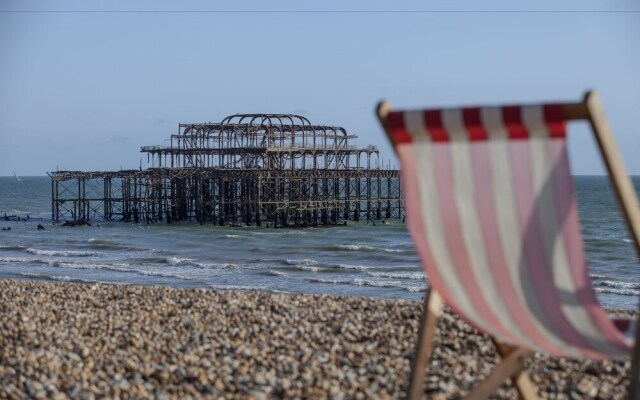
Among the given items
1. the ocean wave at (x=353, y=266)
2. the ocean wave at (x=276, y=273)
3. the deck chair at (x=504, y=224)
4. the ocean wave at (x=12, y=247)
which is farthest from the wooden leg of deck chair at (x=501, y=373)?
the ocean wave at (x=12, y=247)

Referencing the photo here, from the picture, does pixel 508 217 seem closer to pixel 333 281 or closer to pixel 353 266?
pixel 333 281

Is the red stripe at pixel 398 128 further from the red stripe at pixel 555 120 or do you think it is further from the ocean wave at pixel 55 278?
the ocean wave at pixel 55 278

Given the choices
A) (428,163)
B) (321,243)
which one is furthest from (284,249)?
(428,163)

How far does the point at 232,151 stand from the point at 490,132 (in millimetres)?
26121

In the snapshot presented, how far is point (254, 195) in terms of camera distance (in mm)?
28281

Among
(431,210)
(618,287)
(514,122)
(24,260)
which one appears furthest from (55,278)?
(514,122)

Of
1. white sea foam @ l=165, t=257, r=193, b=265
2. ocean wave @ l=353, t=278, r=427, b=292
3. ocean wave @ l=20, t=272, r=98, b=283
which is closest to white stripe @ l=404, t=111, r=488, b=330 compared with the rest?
→ ocean wave @ l=353, t=278, r=427, b=292

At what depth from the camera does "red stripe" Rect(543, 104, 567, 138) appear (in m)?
2.40

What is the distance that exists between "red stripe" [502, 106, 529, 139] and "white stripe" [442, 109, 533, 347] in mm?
111

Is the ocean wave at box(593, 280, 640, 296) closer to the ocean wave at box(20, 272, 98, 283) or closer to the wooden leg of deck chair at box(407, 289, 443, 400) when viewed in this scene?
the ocean wave at box(20, 272, 98, 283)

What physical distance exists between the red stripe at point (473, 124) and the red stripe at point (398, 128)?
16 centimetres

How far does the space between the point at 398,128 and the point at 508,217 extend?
1.26 ft

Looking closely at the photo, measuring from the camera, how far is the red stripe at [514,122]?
8.02ft

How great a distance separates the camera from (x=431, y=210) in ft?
8.55
